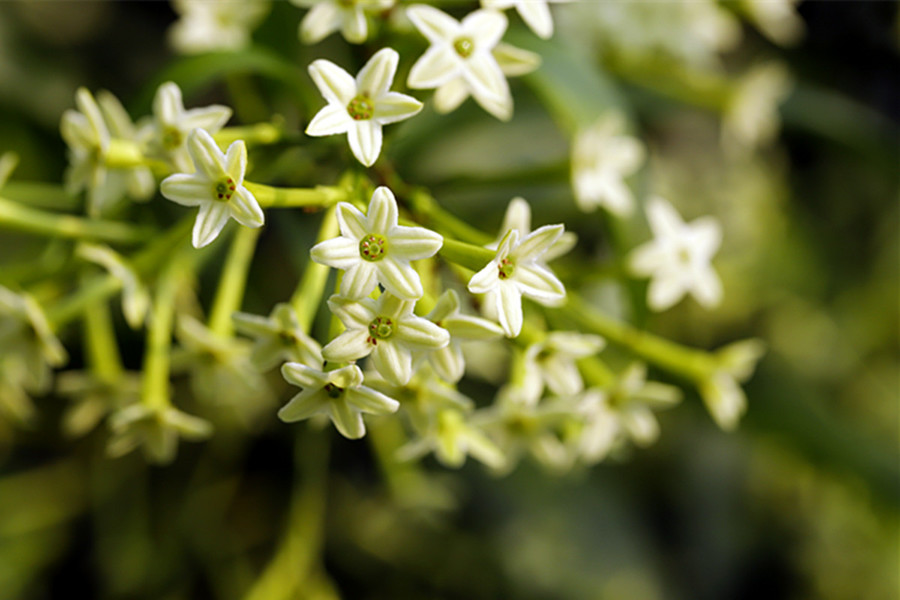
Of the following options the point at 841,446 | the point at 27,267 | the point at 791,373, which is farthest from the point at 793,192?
the point at 27,267

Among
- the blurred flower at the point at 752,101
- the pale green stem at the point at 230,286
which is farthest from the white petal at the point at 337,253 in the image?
the blurred flower at the point at 752,101

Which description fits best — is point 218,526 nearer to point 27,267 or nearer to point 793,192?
point 27,267

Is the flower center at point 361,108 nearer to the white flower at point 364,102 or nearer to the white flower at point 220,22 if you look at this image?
the white flower at point 364,102

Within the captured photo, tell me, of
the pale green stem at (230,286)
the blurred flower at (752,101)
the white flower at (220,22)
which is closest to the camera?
the pale green stem at (230,286)

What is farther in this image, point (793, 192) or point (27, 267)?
point (793, 192)

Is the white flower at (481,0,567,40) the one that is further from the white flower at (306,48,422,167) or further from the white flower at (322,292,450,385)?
the white flower at (322,292,450,385)
